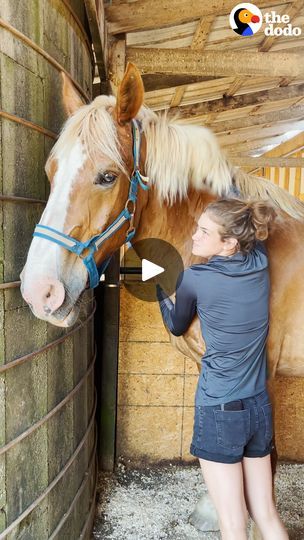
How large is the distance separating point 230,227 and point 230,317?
0.91 feet

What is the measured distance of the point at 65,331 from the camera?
169cm

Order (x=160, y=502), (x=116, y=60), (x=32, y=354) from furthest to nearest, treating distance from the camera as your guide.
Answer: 1. (x=116, y=60)
2. (x=160, y=502)
3. (x=32, y=354)

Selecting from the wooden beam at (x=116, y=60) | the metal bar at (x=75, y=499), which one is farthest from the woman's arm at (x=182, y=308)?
the wooden beam at (x=116, y=60)

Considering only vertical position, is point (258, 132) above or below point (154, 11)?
above

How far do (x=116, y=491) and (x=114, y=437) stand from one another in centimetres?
31

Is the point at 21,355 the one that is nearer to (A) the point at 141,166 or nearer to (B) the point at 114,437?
(A) the point at 141,166

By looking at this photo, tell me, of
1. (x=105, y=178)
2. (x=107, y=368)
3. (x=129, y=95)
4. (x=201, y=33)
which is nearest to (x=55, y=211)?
(x=105, y=178)

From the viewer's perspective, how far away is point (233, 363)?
133 centimetres

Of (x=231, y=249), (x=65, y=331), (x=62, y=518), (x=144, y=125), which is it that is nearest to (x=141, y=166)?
(x=144, y=125)

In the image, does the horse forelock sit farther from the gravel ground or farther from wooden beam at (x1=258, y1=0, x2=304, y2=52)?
wooden beam at (x1=258, y1=0, x2=304, y2=52)

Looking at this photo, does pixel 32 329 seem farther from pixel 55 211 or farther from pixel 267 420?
pixel 267 420

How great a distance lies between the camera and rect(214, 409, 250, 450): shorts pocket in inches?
50.8

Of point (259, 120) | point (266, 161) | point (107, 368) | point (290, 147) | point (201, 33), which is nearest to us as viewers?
point (107, 368)

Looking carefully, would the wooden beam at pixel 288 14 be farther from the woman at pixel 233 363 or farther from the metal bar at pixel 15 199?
the metal bar at pixel 15 199
